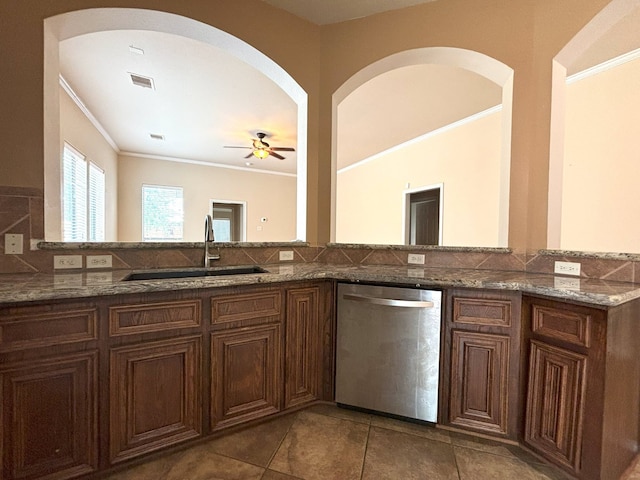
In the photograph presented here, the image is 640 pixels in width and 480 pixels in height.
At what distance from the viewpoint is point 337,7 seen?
7.71 ft

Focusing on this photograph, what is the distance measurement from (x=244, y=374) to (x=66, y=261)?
1217 mm

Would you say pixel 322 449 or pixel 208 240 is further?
pixel 208 240

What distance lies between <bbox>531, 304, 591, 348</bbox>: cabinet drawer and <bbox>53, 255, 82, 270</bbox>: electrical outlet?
2.55 m

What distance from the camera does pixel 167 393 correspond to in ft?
4.90

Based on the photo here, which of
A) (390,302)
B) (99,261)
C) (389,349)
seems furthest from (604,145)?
(99,261)

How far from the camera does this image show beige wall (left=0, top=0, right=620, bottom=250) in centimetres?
165

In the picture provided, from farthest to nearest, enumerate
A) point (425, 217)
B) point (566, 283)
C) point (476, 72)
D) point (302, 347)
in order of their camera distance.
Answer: point (425, 217)
point (476, 72)
point (302, 347)
point (566, 283)

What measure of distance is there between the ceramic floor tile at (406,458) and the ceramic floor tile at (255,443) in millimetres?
495

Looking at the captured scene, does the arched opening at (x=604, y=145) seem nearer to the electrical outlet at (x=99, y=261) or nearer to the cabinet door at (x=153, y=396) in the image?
the cabinet door at (x=153, y=396)

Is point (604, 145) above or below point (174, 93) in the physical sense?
below

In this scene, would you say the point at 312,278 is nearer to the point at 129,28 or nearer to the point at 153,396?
the point at 153,396

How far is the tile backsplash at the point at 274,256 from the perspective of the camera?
163 centimetres

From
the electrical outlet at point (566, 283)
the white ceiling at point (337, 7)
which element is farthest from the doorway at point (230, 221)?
the electrical outlet at point (566, 283)

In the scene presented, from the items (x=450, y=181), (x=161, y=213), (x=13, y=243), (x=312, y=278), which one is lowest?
(x=312, y=278)
